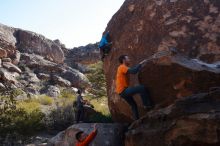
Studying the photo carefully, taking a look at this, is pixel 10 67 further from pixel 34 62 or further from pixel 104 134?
pixel 104 134

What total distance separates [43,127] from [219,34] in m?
10.7

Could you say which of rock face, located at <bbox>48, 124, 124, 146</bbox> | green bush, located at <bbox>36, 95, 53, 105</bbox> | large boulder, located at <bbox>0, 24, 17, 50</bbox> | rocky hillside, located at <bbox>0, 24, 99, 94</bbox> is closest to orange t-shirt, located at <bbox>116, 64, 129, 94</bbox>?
rock face, located at <bbox>48, 124, 124, 146</bbox>

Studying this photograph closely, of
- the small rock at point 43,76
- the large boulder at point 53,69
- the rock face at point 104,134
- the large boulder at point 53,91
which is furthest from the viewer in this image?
the large boulder at point 53,69

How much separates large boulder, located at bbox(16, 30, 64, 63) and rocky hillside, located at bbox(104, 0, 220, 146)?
80.2 feet

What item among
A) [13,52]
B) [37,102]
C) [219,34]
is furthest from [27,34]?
[219,34]

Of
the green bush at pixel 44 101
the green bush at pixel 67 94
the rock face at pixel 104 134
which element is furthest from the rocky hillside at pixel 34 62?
the rock face at pixel 104 134

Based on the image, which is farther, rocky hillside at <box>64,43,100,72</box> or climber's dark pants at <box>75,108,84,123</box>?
rocky hillside at <box>64,43,100,72</box>

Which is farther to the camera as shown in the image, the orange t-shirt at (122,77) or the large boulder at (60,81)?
the large boulder at (60,81)

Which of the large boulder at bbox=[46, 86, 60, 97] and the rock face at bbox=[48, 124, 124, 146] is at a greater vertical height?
the large boulder at bbox=[46, 86, 60, 97]

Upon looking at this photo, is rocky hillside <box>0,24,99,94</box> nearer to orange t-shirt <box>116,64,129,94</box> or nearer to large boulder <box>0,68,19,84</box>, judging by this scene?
large boulder <box>0,68,19,84</box>

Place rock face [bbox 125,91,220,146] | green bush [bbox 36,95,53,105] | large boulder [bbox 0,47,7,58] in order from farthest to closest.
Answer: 1. large boulder [bbox 0,47,7,58]
2. green bush [bbox 36,95,53,105]
3. rock face [bbox 125,91,220,146]

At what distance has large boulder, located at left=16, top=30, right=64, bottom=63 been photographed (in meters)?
36.6

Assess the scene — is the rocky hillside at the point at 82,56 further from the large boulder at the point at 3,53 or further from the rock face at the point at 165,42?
the rock face at the point at 165,42

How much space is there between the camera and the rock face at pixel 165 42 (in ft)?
30.5
